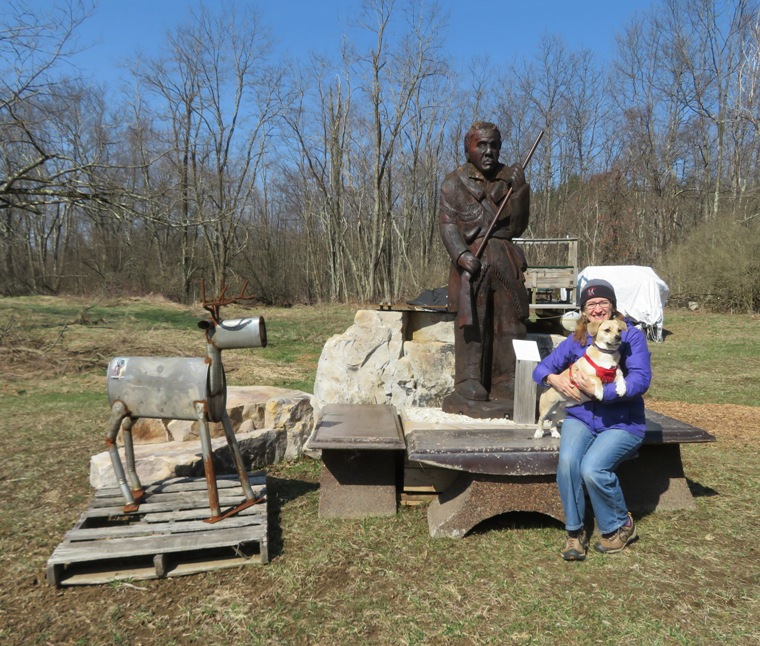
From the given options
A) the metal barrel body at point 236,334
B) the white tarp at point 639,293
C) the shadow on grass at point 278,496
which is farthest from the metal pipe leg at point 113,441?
the white tarp at point 639,293

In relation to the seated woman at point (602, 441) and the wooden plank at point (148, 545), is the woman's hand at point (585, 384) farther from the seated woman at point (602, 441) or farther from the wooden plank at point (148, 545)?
the wooden plank at point (148, 545)

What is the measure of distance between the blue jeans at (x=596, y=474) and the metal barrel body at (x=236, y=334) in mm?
1882

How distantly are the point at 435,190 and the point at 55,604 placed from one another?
23.5 m

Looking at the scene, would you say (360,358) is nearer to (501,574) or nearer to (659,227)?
(501,574)

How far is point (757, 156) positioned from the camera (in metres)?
22.5

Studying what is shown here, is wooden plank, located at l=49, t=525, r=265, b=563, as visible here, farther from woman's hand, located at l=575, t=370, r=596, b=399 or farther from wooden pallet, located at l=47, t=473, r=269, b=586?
woman's hand, located at l=575, t=370, r=596, b=399

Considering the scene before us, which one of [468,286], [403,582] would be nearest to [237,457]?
[403,582]

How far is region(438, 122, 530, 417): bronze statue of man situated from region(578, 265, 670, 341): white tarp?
10172mm

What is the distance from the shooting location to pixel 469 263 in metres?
4.54

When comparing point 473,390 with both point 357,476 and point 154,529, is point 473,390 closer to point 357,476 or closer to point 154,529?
point 357,476

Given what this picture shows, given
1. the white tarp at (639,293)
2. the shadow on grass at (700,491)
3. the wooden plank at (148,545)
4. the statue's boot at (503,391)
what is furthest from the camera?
the white tarp at (639,293)

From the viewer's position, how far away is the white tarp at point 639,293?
1436 centimetres

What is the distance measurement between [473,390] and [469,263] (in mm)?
1017

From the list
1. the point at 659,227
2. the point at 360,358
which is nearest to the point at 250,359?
the point at 360,358
